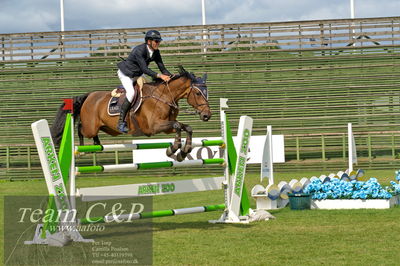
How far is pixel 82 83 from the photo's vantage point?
19891mm

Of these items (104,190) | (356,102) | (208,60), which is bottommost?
(104,190)

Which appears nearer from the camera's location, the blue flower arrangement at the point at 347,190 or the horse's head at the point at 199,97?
the horse's head at the point at 199,97

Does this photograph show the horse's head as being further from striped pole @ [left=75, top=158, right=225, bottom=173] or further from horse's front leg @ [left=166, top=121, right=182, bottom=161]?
striped pole @ [left=75, top=158, right=225, bottom=173]

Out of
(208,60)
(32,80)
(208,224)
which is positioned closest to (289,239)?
(208,224)

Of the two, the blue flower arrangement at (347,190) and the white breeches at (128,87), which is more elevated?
the white breeches at (128,87)

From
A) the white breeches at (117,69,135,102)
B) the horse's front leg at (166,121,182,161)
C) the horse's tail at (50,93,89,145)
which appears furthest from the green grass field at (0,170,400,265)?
the white breeches at (117,69,135,102)

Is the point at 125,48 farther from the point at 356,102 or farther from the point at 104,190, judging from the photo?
the point at 104,190

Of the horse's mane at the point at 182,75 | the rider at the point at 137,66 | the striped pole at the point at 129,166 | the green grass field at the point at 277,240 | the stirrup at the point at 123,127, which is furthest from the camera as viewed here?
the stirrup at the point at 123,127

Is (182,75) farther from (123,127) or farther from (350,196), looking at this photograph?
(350,196)

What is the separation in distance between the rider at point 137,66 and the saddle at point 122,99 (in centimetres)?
7

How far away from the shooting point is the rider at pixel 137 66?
692 centimetres

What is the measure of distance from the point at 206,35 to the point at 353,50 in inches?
182

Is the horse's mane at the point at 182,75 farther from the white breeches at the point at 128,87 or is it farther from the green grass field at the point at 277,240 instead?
the green grass field at the point at 277,240

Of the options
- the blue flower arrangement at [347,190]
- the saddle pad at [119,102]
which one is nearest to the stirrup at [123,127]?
the saddle pad at [119,102]
